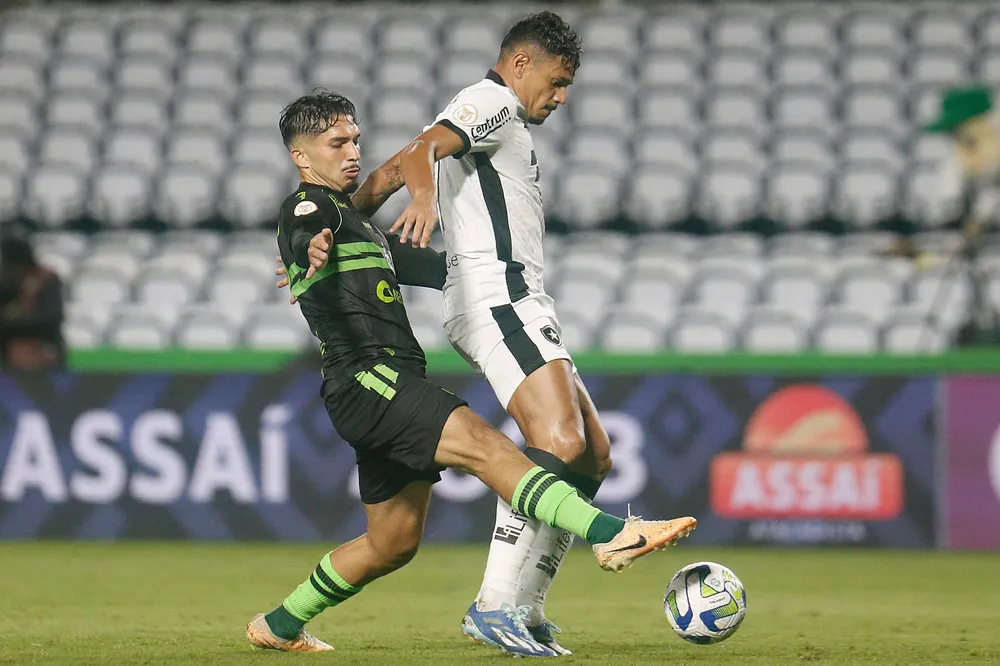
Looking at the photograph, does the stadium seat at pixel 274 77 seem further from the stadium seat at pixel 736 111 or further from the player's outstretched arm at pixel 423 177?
the player's outstretched arm at pixel 423 177

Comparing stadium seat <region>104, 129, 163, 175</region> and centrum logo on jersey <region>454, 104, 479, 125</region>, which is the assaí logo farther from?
stadium seat <region>104, 129, 163, 175</region>

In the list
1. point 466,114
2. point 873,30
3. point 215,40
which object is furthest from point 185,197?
point 466,114

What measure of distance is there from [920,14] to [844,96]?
→ 64.1 inches

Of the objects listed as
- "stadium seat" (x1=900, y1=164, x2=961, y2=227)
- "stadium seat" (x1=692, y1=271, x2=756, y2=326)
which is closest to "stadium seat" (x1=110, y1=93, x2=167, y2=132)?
"stadium seat" (x1=692, y1=271, x2=756, y2=326)

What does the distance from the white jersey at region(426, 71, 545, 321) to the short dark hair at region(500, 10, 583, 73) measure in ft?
0.54

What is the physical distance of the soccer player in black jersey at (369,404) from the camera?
4195 millimetres

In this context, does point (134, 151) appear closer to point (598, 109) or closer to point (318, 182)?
point (598, 109)

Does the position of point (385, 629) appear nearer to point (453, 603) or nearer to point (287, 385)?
point (453, 603)

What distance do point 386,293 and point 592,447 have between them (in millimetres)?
913

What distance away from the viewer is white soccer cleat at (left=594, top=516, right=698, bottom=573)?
3891 mm

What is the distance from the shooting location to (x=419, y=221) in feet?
13.6

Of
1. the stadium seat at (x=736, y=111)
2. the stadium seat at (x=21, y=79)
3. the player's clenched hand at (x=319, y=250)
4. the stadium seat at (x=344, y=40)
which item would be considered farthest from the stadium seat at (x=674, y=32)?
the player's clenched hand at (x=319, y=250)

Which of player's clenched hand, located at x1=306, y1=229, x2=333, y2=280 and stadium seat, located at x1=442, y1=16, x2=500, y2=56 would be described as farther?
stadium seat, located at x1=442, y1=16, x2=500, y2=56

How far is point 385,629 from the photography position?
5.38 metres
